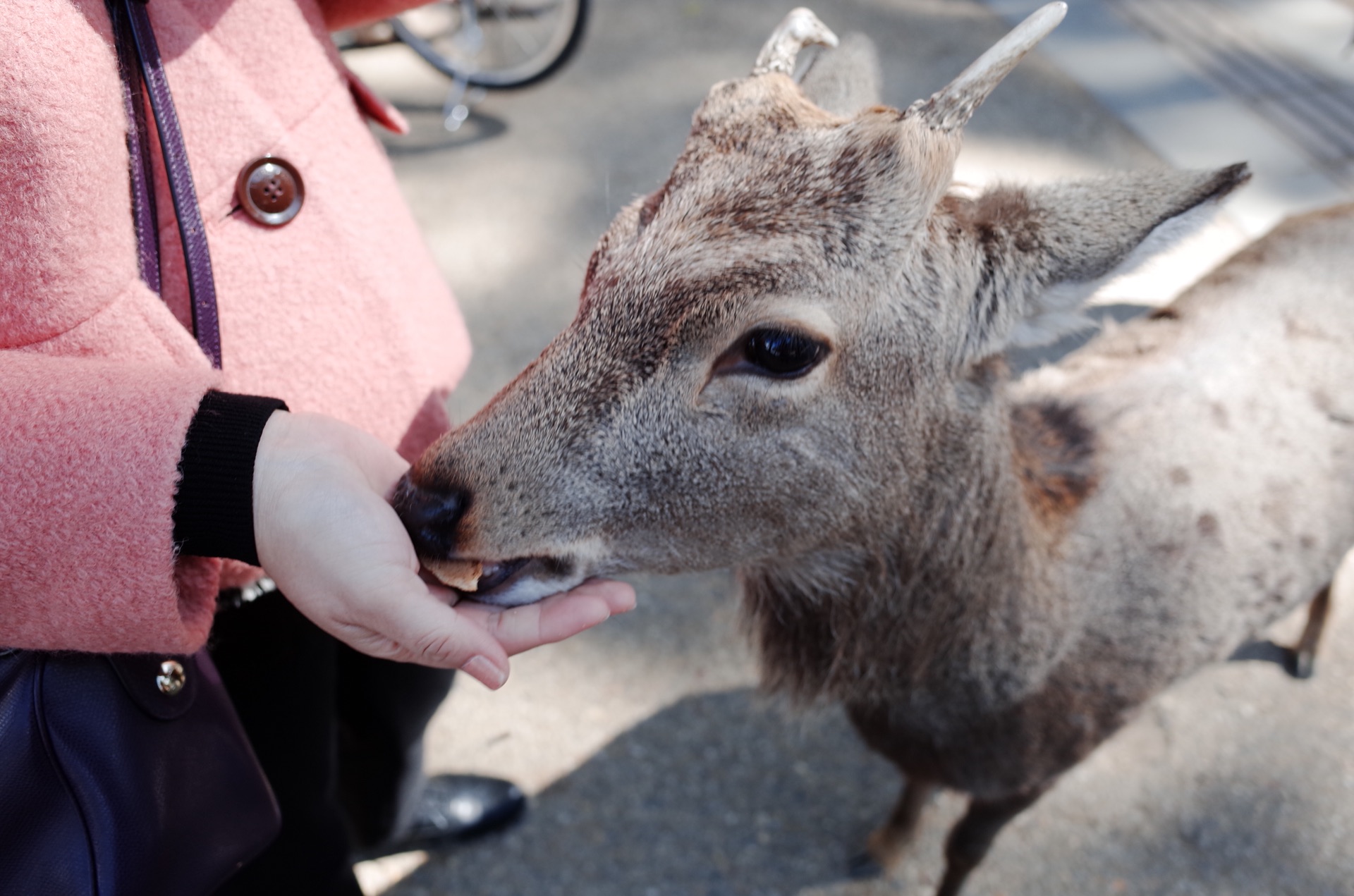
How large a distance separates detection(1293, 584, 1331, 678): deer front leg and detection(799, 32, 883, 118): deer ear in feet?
8.37

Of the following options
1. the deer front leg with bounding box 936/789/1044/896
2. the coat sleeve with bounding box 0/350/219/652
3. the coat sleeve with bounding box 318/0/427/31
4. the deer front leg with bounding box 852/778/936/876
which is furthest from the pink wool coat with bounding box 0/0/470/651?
the deer front leg with bounding box 852/778/936/876

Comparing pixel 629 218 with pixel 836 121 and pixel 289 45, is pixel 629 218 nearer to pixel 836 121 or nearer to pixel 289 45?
pixel 836 121

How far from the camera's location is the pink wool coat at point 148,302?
1.16 meters

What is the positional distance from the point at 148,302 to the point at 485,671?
0.72 metres

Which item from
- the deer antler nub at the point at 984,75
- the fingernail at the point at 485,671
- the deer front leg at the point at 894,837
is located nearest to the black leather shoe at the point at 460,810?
the deer front leg at the point at 894,837

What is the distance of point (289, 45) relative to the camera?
153 cm

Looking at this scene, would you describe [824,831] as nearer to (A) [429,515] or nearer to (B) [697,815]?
(B) [697,815]

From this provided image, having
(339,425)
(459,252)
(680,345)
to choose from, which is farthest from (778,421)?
(459,252)

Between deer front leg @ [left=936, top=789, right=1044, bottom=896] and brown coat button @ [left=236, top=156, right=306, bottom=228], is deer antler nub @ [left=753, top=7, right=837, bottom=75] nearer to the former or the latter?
brown coat button @ [left=236, top=156, right=306, bottom=228]

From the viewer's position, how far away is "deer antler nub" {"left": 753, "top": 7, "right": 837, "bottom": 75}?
6.24 ft

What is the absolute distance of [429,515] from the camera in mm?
1489

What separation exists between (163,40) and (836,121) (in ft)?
3.78

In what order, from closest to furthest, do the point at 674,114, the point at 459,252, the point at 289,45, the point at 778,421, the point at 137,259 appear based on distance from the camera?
1. the point at 137,259
2. the point at 289,45
3. the point at 778,421
4. the point at 459,252
5. the point at 674,114

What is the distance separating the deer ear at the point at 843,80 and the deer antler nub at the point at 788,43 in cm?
16
